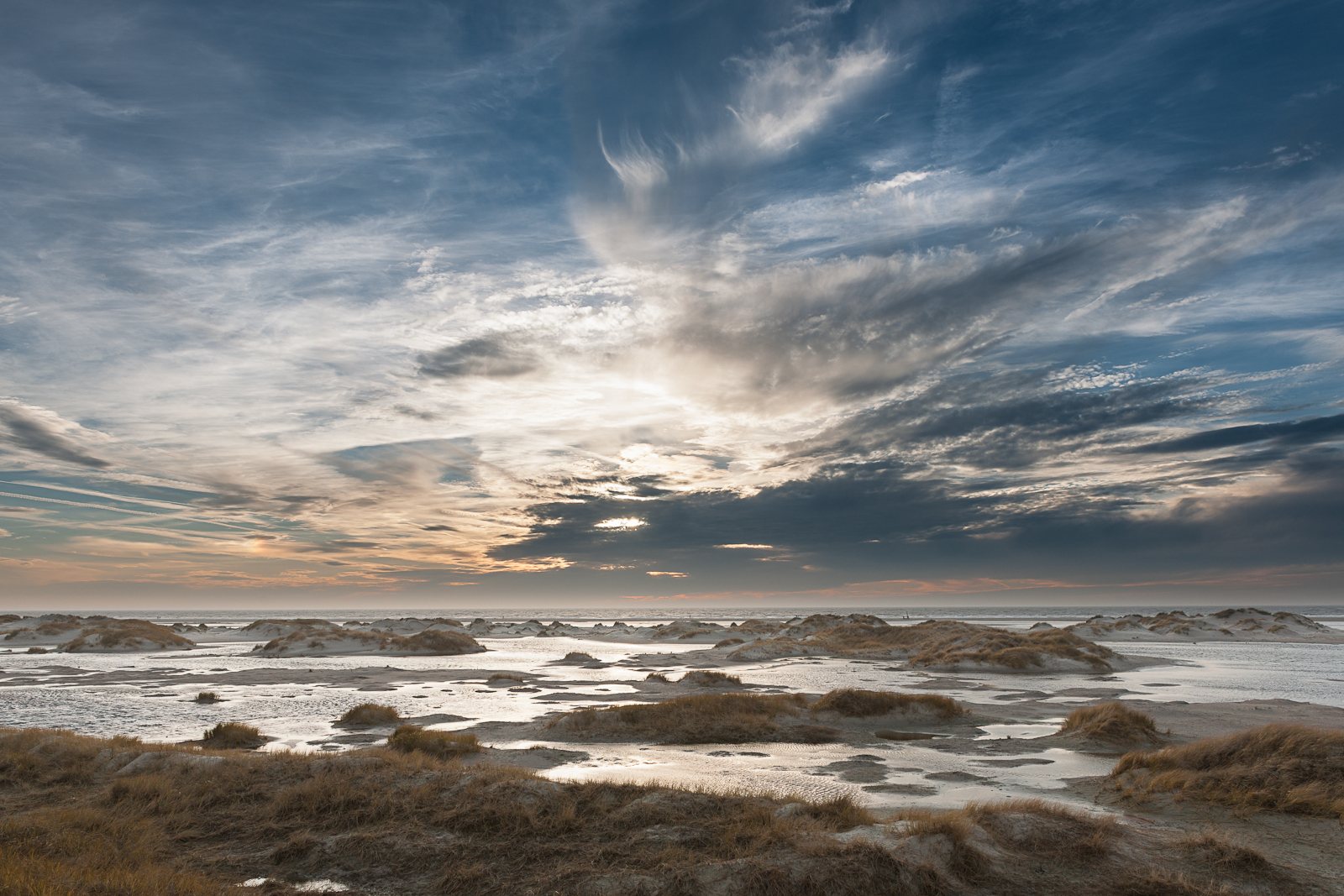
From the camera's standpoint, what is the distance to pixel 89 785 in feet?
50.2

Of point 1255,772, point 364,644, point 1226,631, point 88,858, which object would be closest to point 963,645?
point 1255,772

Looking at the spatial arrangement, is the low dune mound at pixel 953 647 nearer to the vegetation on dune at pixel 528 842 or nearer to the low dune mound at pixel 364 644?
the low dune mound at pixel 364 644

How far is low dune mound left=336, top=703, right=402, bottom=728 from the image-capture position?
25.5m

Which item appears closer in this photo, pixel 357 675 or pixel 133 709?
pixel 133 709

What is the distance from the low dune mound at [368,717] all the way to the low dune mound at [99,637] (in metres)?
59.3

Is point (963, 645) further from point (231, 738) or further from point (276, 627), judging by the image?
point (276, 627)

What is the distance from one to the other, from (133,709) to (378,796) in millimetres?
25145

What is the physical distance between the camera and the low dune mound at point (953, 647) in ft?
150

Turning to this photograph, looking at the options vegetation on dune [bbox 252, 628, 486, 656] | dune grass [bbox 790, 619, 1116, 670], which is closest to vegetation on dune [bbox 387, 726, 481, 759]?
dune grass [bbox 790, 619, 1116, 670]

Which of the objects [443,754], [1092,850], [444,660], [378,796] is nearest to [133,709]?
[443,754]

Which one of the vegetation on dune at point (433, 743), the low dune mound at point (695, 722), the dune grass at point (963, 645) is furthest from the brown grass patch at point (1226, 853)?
the dune grass at point (963, 645)

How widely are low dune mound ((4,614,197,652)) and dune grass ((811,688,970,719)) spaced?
241 ft

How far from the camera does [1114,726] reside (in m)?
20.5

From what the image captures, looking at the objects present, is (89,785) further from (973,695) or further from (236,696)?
(973,695)
